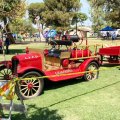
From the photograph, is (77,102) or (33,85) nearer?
(77,102)

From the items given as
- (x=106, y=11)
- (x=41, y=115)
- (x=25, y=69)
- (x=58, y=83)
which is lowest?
(x=41, y=115)

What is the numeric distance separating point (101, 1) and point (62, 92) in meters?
46.6

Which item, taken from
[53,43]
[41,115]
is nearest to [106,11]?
[53,43]

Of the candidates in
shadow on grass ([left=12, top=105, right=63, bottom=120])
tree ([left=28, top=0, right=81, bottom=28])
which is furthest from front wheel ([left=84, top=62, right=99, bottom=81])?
tree ([left=28, top=0, right=81, bottom=28])

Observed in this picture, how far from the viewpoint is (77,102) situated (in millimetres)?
7309

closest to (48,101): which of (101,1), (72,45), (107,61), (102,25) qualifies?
(72,45)

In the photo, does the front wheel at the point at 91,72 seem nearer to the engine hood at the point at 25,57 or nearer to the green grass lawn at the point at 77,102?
the green grass lawn at the point at 77,102

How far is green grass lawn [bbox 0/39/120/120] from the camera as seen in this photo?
6328 mm

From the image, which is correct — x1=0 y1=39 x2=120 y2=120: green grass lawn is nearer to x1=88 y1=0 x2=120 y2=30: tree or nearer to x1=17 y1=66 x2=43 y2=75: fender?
x1=17 y1=66 x2=43 y2=75: fender

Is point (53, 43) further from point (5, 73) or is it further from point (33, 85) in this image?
point (33, 85)

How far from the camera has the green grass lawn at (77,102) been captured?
249 inches

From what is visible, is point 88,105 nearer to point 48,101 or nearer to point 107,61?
point 48,101

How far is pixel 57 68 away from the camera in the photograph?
360 inches

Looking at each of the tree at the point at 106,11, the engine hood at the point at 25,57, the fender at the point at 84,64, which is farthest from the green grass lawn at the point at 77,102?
the tree at the point at 106,11
